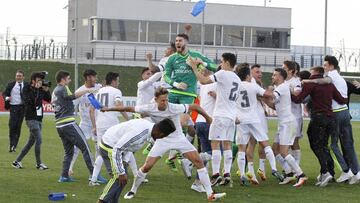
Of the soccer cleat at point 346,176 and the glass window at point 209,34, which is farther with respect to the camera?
the glass window at point 209,34

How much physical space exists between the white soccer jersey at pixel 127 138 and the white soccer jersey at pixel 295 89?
4.82 m

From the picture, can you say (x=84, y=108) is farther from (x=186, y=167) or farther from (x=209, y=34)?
(x=209, y=34)

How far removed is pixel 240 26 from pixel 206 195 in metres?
53.9

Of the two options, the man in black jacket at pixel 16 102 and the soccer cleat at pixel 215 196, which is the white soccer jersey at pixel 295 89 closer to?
the soccer cleat at pixel 215 196

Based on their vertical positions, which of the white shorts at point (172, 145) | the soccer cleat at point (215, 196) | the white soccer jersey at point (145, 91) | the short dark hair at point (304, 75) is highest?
the short dark hair at point (304, 75)

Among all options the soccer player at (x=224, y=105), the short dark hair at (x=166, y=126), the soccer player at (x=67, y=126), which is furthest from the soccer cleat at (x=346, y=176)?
the short dark hair at (x=166, y=126)

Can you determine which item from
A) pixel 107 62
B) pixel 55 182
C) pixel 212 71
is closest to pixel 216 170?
pixel 212 71

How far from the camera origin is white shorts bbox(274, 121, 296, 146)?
52.2 ft

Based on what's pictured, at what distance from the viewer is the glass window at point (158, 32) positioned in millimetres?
64688

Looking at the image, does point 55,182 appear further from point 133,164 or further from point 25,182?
point 133,164

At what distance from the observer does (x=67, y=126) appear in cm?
1577

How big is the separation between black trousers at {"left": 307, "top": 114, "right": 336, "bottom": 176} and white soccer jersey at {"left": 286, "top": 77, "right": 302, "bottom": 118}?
0.49 meters

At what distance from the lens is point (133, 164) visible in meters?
15.6

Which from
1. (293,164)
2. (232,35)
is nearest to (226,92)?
(293,164)
